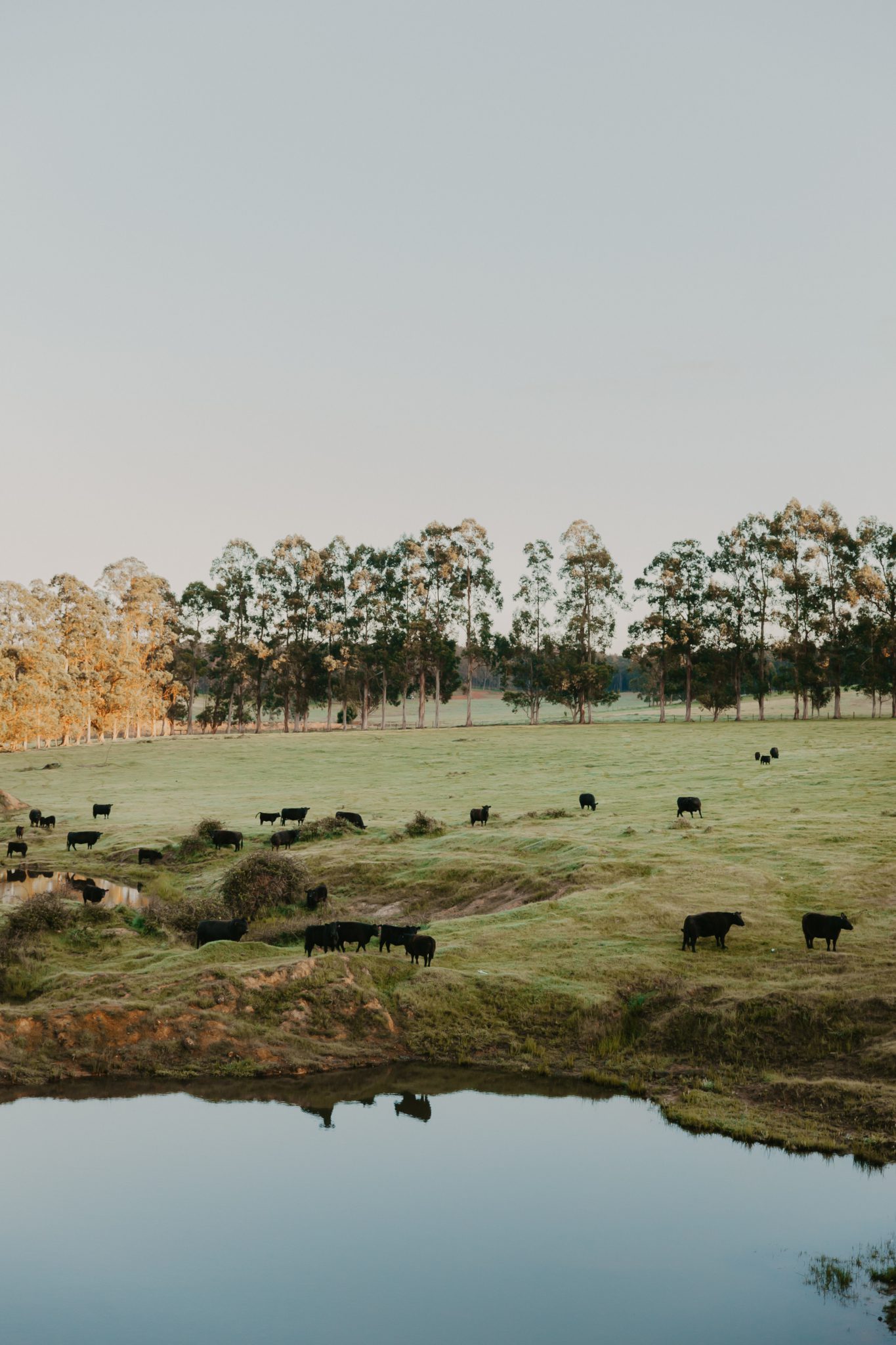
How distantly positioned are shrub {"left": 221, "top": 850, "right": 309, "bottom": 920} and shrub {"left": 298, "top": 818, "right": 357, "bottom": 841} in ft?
32.0

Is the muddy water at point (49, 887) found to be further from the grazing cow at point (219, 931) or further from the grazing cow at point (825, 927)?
the grazing cow at point (825, 927)

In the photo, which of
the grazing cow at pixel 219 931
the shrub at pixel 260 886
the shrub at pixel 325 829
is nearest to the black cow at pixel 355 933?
the grazing cow at pixel 219 931

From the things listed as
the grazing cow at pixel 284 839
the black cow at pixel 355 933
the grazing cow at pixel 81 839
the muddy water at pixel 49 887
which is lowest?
the muddy water at pixel 49 887

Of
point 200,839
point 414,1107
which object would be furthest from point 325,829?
point 414,1107

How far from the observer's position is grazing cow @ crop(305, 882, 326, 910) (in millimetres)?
30297

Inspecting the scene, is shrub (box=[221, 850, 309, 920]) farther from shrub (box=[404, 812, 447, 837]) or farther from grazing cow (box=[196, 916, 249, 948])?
shrub (box=[404, 812, 447, 837])

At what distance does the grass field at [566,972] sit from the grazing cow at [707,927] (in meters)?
0.37

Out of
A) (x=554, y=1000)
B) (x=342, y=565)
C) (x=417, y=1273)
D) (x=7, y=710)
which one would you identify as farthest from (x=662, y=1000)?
(x=342, y=565)

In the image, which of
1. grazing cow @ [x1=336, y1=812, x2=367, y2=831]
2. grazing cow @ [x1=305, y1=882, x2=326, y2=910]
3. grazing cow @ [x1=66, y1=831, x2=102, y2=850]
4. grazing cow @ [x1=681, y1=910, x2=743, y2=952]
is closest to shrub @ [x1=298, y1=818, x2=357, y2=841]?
grazing cow @ [x1=336, y1=812, x2=367, y2=831]

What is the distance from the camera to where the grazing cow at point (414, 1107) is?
1667 cm

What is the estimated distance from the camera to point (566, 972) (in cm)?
2180

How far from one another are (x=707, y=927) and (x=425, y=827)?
18.5 meters

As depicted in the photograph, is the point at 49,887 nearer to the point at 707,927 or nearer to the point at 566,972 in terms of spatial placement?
the point at 566,972

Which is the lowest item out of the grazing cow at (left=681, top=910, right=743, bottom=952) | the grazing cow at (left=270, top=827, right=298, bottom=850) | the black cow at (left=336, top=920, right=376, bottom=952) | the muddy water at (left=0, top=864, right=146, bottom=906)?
the muddy water at (left=0, top=864, right=146, bottom=906)
